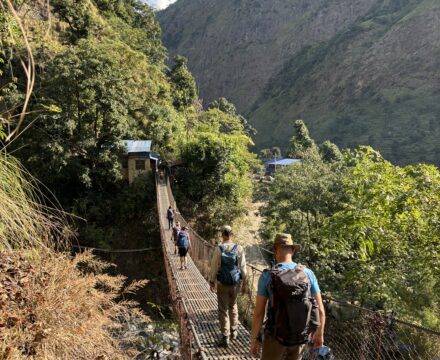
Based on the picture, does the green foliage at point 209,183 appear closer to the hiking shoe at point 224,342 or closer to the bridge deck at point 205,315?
the bridge deck at point 205,315

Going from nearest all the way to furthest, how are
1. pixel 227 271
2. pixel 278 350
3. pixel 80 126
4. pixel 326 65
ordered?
pixel 278 350 < pixel 227 271 < pixel 80 126 < pixel 326 65

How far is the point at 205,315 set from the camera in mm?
4195

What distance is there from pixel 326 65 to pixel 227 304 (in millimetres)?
62581

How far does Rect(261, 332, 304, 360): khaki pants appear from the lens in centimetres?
177

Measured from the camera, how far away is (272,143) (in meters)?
53.8

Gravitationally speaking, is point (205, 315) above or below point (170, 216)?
below

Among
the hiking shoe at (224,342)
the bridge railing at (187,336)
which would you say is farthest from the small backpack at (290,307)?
the hiking shoe at (224,342)

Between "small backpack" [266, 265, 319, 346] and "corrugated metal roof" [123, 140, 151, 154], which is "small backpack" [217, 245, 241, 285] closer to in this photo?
"small backpack" [266, 265, 319, 346]

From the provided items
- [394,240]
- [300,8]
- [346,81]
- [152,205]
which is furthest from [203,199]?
[300,8]

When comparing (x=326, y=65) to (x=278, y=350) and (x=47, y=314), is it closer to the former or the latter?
(x=278, y=350)

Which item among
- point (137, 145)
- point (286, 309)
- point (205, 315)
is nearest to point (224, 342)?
point (205, 315)

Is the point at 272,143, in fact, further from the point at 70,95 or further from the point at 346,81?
the point at 70,95

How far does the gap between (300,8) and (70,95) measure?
79.1 meters

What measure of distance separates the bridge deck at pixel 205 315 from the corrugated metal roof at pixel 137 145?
7257 millimetres
